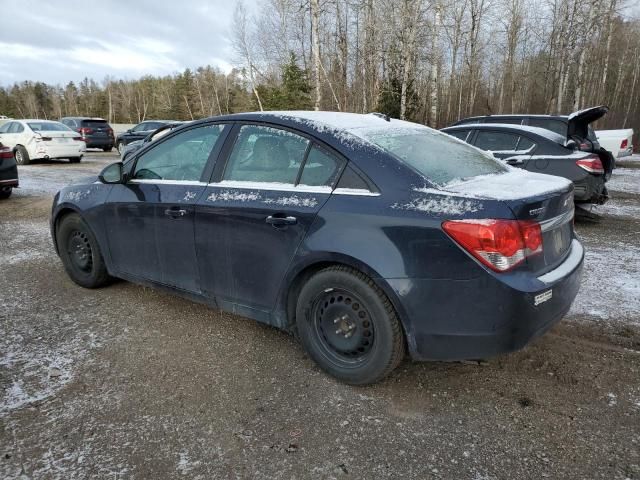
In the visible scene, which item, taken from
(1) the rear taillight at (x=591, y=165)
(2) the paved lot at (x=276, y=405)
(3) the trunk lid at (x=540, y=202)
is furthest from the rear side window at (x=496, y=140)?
(3) the trunk lid at (x=540, y=202)

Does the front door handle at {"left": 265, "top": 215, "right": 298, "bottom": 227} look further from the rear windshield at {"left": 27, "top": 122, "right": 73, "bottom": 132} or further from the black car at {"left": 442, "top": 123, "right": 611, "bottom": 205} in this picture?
the rear windshield at {"left": 27, "top": 122, "right": 73, "bottom": 132}

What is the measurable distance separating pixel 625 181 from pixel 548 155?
7040 millimetres

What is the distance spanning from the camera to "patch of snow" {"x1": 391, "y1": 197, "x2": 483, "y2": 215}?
229 centimetres

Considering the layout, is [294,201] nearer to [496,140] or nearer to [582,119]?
[582,119]

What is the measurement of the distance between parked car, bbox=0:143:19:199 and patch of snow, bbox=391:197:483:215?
30.2 feet

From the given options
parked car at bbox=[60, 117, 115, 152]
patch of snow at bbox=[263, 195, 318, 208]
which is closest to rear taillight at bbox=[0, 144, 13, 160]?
patch of snow at bbox=[263, 195, 318, 208]

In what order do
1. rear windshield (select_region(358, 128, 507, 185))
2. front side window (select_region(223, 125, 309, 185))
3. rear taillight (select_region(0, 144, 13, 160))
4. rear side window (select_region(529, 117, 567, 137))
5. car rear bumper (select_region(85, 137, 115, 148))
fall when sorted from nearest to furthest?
rear windshield (select_region(358, 128, 507, 185)), front side window (select_region(223, 125, 309, 185)), rear taillight (select_region(0, 144, 13, 160)), rear side window (select_region(529, 117, 567, 137)), car rear bumper (select_region(85, 137, 115, 148))

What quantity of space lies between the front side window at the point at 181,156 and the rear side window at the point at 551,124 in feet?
27.0

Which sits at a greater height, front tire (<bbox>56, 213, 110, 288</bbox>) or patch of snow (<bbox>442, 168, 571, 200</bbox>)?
patch of snow (<bbox>442, 168, 571, 200</bbox>)

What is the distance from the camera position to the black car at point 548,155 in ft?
22.1

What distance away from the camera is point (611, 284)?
4379 mm

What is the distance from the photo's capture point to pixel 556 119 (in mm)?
9570

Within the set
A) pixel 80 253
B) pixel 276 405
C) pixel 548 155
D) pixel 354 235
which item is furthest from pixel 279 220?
pixel 548 155

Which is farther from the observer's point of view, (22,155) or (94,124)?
(94,124)
